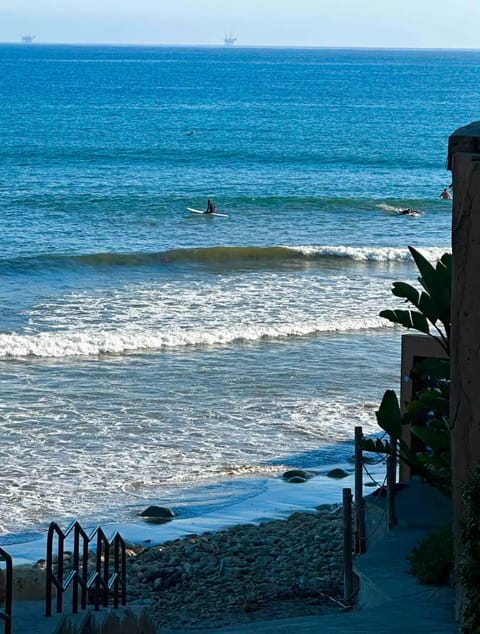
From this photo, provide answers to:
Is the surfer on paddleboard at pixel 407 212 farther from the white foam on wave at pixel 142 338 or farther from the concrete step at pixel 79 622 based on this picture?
the concrete step at pixel 79 622

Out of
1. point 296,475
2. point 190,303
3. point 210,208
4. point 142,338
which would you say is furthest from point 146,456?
point 210,208

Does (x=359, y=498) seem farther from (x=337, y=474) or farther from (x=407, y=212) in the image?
(x=407, y=212)

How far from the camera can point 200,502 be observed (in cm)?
1373

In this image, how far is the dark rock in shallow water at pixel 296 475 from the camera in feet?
48.0

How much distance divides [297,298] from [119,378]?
8.58m

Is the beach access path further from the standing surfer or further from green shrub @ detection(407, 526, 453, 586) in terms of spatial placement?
the standing surfer

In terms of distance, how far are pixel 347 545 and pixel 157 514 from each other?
166 inches

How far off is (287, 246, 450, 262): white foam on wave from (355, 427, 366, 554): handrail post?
→ 23330 mm

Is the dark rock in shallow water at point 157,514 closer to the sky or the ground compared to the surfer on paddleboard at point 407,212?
closer to the ground

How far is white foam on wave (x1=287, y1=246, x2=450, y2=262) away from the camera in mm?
33344

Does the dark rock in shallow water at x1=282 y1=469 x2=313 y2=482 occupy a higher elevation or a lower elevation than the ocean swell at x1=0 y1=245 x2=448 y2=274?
lower

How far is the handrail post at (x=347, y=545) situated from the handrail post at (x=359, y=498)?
0.18 m

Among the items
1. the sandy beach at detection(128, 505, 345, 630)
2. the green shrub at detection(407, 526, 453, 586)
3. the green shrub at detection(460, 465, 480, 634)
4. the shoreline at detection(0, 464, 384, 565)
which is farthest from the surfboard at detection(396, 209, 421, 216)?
the green shrub at detection(460, 465, 480, 634)

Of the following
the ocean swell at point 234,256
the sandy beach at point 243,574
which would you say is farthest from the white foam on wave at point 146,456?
the ocean swell at point 234,256
